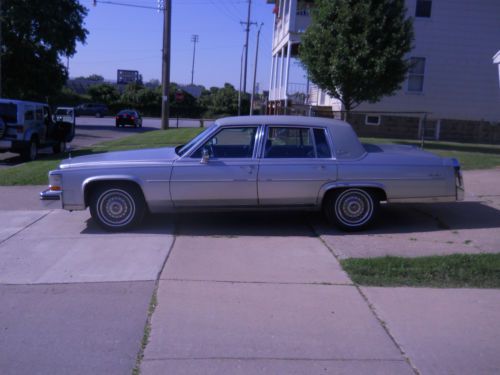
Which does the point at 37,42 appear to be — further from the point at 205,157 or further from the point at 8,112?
the point at 205,157

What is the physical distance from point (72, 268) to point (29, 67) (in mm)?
40546

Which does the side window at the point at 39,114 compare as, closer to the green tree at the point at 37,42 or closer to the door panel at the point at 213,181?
the door panel at the point at 213,181

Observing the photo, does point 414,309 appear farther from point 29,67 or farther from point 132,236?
point 29,67

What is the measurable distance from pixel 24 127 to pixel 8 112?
615 mm

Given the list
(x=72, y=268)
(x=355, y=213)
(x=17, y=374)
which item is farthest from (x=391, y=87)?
(x=17, y=374)

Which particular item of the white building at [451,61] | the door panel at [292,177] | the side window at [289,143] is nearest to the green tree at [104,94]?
the white building at [451,61]

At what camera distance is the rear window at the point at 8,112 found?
16516 mm

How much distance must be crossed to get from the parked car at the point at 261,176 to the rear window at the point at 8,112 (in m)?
10.0

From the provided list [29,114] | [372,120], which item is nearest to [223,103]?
[372,120]

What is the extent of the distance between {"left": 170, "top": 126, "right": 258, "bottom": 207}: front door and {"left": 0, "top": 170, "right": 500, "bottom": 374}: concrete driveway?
48 cm

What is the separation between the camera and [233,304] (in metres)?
5.06

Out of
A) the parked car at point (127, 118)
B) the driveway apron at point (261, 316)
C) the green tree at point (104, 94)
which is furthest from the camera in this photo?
the green tree at point (104, 94)

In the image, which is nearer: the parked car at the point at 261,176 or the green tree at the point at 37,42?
the parked car at the point at 261,176

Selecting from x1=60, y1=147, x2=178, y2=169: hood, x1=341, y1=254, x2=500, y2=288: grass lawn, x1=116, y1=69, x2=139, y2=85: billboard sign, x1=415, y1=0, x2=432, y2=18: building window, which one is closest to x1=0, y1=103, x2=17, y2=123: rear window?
x1=60, y1=147, x2=178, y2=169: hood
